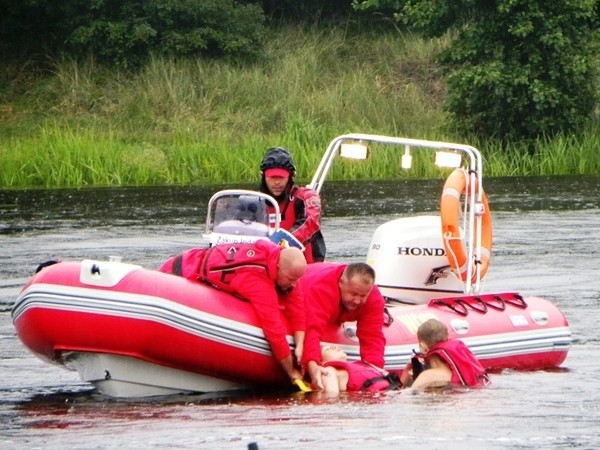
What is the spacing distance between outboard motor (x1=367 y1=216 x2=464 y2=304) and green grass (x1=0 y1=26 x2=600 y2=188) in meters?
14.5

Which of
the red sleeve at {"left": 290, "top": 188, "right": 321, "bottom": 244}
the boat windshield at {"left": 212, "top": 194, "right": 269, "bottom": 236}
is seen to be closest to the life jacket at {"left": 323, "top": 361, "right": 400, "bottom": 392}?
the boat windshield at {"left": 212, "top": 194, "right": 269, "bottom": 236}

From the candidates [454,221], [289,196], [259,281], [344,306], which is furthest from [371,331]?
[454,221]

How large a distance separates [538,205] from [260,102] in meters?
13.3

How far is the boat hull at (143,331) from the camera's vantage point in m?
9.31

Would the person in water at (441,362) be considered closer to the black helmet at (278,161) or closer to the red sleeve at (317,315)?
the red sleeve at (317,315)

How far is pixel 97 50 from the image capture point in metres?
Result: 36.7

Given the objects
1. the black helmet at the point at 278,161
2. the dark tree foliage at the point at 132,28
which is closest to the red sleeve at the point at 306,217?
the black helmet at the point at 278,161

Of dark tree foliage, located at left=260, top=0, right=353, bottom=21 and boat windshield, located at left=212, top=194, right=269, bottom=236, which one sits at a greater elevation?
dark tree foliage, located at left=260, top=0, right=353, bottom=21

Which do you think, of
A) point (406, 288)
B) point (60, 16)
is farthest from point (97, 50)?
point (406, 288)

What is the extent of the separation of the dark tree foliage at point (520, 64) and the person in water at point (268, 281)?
2021cm

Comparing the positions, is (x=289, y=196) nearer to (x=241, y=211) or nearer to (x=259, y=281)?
(x=241, y=211)

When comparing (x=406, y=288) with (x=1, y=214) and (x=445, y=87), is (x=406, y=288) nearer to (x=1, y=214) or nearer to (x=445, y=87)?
(x=1, y=214)

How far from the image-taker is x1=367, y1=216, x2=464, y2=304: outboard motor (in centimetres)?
1145

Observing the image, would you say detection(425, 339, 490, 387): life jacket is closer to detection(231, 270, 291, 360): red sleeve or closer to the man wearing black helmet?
detection(231, 270, 291, 360): red sleeve
